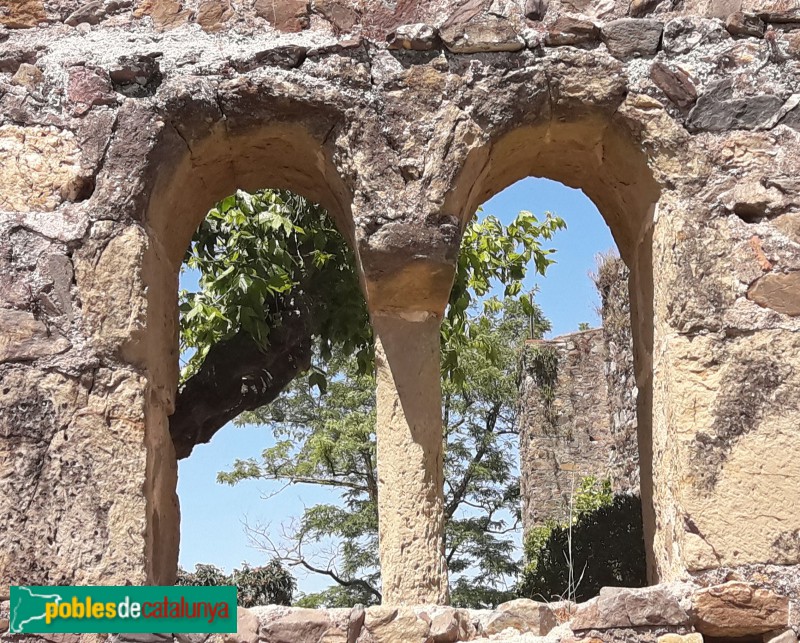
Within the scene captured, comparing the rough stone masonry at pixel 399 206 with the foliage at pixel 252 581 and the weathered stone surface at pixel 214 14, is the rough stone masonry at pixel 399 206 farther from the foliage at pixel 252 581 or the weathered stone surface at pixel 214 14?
the foliage at pixel 252 581

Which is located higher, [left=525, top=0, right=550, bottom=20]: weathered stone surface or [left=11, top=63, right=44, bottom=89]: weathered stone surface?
[left=525, top=0, right=550, bottom=20]: weathered stone surface

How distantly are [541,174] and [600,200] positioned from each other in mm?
231

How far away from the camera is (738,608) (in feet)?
8.82

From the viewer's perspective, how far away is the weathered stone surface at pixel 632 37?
10.3 ft

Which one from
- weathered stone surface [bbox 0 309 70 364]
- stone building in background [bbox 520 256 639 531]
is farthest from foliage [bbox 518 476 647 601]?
weathered stone surface [bbox 0 309 70 364]

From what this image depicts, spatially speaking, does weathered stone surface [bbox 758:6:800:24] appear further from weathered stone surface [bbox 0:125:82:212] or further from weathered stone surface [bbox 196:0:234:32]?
weathered stone surface [bbox 0:125:82:212]

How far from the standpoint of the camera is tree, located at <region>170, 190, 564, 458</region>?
212 inches

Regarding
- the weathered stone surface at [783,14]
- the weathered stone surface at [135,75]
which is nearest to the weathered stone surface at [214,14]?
the weathered stone surface at [135,75]

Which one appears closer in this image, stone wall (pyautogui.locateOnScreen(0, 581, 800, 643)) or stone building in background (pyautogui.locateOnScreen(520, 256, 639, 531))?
stone wall (pyautogui.locateOnScreen(0, 581, 800, 643))

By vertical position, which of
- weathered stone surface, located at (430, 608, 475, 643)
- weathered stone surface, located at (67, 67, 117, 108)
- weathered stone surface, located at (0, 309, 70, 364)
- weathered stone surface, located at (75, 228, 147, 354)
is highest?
weathered stone surface, located at (67, 67, 117, 108)

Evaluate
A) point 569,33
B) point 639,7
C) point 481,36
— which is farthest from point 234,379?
point 639,7

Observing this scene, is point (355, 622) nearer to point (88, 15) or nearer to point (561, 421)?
point (88, 15)

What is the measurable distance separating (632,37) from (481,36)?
1.53 feet

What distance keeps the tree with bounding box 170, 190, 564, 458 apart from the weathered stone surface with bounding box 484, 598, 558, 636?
2743mm
